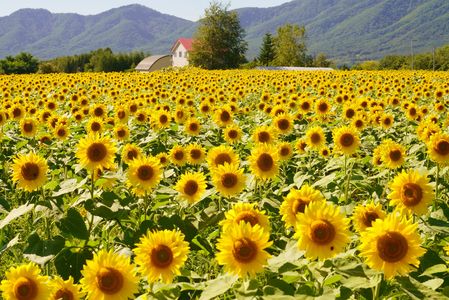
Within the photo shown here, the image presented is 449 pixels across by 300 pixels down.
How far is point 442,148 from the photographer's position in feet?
15.4

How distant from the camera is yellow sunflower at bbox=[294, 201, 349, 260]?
8.47ft

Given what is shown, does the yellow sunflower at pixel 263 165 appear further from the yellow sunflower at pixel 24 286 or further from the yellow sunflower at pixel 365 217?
the yellow sunflower at pixel 24 286

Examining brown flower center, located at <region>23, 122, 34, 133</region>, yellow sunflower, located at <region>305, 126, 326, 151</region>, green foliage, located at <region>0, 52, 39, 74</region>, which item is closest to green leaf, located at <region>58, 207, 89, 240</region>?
yellow sunflower, located at <region>305, 126, 326, 151</region>

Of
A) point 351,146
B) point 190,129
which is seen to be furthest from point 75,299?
point 190,129

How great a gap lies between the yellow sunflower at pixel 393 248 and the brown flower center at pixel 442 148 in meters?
2.45

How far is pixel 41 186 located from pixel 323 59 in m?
95.1

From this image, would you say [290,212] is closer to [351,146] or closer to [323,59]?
[351,146]

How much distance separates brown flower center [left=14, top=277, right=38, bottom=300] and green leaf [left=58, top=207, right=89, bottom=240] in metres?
→ 0.84

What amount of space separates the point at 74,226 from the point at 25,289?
90cm

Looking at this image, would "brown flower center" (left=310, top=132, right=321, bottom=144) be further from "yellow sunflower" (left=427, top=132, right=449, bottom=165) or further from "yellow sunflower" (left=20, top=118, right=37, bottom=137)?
"yellow sunflower" (left=20, top=118, right=37, bottom=137)

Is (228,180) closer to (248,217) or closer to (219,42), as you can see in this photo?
(248,217)

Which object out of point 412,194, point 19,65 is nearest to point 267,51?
point 19,65

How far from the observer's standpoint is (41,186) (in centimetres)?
392

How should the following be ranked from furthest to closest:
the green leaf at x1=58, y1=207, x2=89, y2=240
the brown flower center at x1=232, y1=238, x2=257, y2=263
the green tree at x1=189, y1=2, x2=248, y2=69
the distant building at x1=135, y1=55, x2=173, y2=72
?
1. the distant building at x1=135, y1=55, x2=173, y2=72
2. the green tree at x1=189, y1=2, x2=248, y2=69
3. the green leaf at x1=58, y1=207, x2=89, y2=240
4. the brown flower center at x1=232, y1=238, x2=257, y2=263
